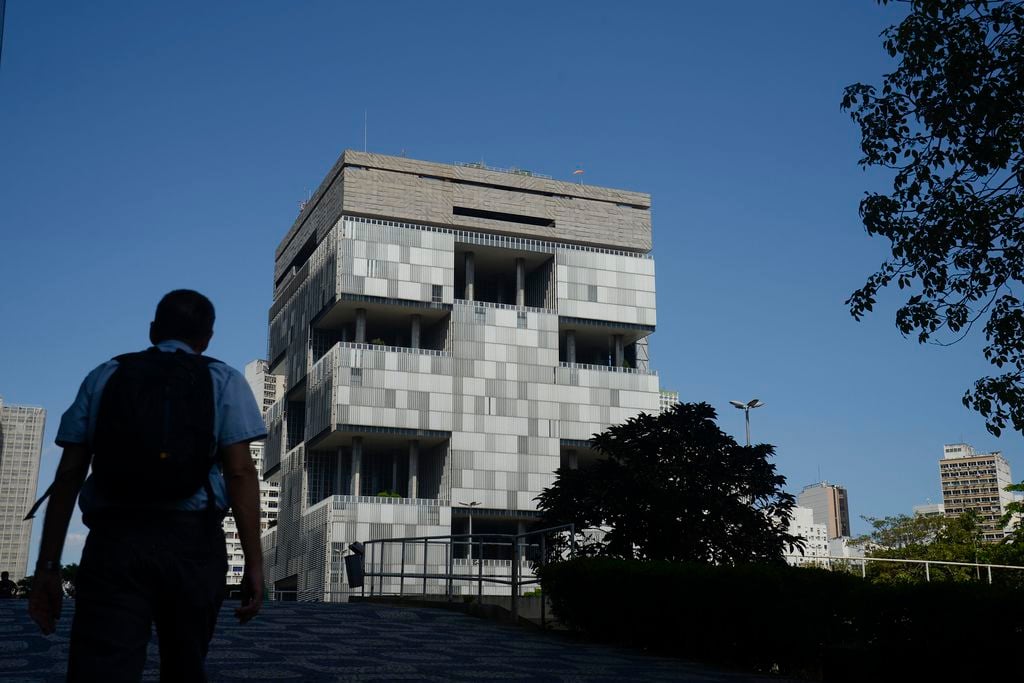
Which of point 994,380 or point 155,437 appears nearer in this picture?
point 155,437

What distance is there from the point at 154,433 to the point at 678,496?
19.1m

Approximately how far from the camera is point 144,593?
3.80 meters

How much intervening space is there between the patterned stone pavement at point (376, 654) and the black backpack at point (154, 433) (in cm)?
516

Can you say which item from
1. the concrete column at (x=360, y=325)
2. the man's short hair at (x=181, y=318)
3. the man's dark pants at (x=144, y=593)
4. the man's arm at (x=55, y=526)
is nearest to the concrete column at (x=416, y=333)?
the concrete column at (x=360, y=325)

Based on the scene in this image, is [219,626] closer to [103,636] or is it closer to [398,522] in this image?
[103,636]

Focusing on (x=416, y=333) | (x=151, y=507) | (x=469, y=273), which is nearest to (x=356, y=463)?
(x=416, y=333)

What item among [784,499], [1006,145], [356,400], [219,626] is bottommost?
[219,626]

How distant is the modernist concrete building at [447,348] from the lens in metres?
68.6

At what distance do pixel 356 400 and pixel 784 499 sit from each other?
45.9 meters

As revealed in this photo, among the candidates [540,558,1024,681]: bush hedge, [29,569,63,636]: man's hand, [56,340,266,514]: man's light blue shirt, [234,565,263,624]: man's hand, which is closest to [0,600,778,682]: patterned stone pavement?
[540,558,1024,681]: bush hedge

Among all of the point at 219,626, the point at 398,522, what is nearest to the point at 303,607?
the point at 219,626

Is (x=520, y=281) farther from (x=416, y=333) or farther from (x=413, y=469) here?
(x=413, y=469)

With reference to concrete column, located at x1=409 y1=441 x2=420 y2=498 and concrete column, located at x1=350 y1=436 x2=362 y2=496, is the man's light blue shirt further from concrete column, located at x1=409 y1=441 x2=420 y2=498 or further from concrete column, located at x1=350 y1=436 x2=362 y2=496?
concrete column, located at x1=409 y1=441 x2=420 y2=498

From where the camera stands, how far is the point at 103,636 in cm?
369
